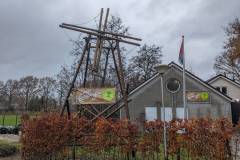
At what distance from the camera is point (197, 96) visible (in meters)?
35.4

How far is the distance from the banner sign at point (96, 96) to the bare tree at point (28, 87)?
6361cm

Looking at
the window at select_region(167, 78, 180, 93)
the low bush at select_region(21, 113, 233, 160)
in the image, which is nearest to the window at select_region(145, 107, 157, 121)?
the window at select_region(167, 78, 180, 93)

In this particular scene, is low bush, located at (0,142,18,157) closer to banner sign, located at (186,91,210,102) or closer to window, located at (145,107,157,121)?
window, located at (145,107,157,121)

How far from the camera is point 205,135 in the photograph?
12.3m

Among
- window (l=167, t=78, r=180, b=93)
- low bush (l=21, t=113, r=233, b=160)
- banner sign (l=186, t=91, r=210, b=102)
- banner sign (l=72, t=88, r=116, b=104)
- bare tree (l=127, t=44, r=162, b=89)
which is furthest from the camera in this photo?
bare tree (l=127, t=44, r=162, b=89)

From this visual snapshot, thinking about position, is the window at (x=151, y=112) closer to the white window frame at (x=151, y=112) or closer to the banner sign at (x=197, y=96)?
the white window frame at (x=151, y=112)

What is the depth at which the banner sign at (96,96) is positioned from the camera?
1711 cm

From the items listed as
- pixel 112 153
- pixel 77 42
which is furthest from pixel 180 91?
pixel 112 153

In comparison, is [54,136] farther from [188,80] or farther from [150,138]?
[188,80]

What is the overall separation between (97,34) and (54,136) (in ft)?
19.6

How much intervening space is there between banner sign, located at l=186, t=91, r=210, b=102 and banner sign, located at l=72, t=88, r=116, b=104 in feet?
63.4

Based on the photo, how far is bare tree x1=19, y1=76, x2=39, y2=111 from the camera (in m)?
80.4

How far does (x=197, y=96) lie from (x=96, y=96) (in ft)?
65.0

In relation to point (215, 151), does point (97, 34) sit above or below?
above
